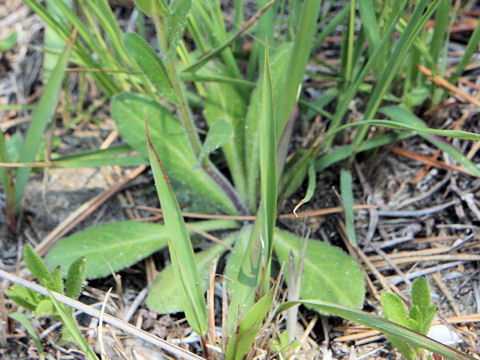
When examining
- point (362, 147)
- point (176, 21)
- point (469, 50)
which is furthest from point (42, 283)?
point (469, 50)

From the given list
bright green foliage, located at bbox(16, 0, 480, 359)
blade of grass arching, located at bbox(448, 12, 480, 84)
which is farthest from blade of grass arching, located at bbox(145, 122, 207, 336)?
blade of grass arching, located at bbox(448, 12, 480, 84)

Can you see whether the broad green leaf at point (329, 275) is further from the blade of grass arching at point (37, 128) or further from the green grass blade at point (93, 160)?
the blade of grass arching at point (37, 128)

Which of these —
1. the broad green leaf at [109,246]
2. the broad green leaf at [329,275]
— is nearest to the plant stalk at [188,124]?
the broad green leaf at [109,246]

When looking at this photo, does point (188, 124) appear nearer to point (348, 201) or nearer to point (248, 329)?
point (348, 201)

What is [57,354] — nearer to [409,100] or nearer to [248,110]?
[248,110]

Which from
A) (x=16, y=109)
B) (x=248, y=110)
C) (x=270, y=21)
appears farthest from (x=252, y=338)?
(x=16, y=109)

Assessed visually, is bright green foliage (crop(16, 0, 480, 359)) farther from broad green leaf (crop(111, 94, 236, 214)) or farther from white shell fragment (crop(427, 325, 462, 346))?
white shell fragment (crop(427, 325, 462, 346))
